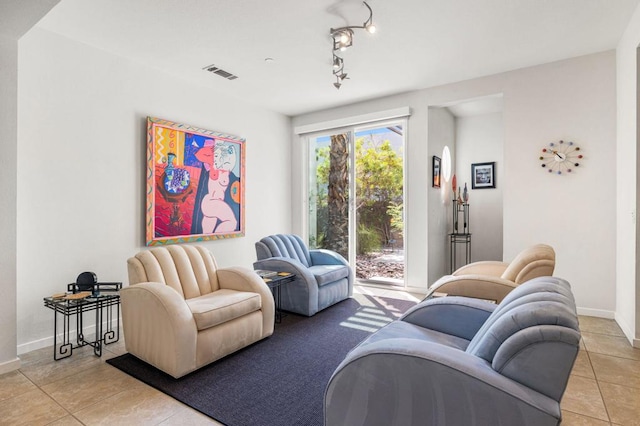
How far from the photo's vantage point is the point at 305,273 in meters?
3.61

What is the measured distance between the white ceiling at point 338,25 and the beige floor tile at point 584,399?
283 centimetres

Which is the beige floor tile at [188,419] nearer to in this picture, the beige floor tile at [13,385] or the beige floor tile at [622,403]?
the beige floor tile at [13,385]

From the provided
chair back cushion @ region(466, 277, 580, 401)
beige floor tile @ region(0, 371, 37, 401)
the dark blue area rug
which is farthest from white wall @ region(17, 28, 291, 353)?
chair back cushion @ region(466, 277, 580, 401)

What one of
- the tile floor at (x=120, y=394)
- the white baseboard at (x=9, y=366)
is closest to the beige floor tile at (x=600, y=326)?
the tile floor at (x=120, y=394)

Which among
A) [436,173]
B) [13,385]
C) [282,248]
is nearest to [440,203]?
[436,173]

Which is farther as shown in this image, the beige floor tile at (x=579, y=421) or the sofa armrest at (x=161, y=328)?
the sofa armrest at (x=161, y=328)

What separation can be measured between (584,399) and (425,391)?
1590mm

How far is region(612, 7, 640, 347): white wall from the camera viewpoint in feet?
9.15

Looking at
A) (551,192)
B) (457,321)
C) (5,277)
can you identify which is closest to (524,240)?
(551,192)

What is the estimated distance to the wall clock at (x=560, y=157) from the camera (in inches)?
143

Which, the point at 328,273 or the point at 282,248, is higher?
the point at 282,248

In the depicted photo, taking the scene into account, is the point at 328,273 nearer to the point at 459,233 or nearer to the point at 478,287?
the point at 478,287

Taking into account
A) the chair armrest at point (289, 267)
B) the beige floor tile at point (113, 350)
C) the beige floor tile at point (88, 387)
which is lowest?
the beige floor tile at point (88, 387)

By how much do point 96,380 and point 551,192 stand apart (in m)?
4.60
